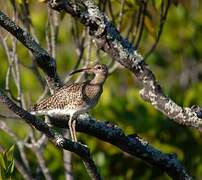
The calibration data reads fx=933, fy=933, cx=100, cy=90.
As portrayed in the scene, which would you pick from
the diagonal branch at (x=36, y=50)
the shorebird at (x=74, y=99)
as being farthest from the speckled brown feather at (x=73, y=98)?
the diagonal branch at (x=36, y=50)

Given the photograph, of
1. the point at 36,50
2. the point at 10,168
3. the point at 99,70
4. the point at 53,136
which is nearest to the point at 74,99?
the point at 99,70

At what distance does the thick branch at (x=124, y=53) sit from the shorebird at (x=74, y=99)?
0.83 meters

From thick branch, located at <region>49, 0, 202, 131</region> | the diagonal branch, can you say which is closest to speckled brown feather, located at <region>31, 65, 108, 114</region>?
the diagonal branch

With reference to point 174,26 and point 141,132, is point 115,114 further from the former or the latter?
point 174,26

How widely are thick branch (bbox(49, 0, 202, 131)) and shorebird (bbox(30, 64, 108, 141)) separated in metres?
0.83

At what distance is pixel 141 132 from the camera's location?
789cm

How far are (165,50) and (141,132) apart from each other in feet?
11.6

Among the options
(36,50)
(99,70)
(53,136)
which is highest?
(36,50)

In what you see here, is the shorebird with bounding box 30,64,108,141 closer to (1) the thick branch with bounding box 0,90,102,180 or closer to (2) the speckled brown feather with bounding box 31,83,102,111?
(2) the speckled brown feather with bounding box 31,83,102,111

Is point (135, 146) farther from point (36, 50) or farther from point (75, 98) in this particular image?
point (75, 98)

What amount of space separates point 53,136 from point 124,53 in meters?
0.54

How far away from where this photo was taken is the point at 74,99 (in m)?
5.68

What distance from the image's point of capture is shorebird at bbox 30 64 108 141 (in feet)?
17.6

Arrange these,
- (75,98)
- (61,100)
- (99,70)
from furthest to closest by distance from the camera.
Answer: (99,70) < (75,98) < (61,100)
